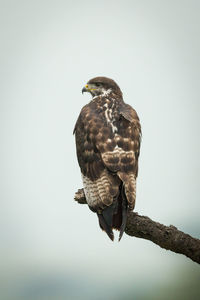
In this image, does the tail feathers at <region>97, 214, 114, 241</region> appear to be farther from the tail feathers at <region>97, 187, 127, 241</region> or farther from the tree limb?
the tree limb

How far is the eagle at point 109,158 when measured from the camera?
9.62m

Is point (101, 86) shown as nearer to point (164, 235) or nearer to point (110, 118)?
point (110, 118)

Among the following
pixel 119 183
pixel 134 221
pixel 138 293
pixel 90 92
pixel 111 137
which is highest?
pixel 138 293

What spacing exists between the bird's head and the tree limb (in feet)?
11.5

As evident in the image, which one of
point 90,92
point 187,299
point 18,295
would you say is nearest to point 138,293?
point 187,299

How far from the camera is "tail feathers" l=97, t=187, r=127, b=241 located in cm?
950

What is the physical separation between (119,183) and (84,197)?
970mm

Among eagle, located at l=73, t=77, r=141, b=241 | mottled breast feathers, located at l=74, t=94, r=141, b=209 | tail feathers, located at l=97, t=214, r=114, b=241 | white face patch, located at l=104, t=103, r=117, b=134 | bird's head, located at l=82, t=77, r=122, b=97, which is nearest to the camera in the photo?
tail feathers, located at l=97, t=214, r=114, b=241

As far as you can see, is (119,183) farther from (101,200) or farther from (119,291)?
(119,291)

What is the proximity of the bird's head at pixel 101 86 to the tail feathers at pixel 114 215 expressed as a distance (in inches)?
128

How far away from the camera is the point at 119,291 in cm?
8431

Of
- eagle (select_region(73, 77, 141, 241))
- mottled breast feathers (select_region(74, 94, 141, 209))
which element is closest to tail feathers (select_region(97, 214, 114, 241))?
eagle (select_region(73, 77, 141, 241))

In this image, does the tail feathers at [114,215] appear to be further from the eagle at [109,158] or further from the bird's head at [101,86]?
the bird's head at [101,86]

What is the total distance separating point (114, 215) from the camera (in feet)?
31.8
